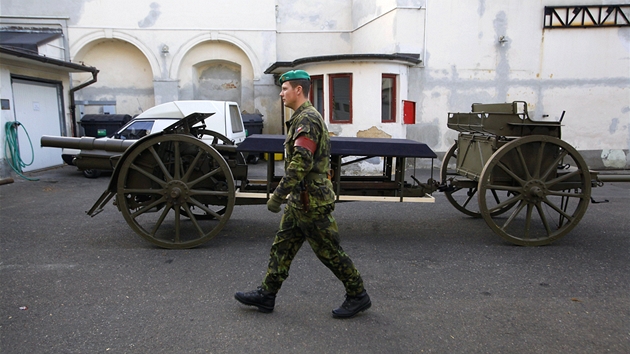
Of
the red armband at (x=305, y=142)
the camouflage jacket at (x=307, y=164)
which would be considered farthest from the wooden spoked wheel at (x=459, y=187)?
the red armband at (x=305, y=142)

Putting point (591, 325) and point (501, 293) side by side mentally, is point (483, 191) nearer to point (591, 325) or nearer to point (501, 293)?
point (501, 293)

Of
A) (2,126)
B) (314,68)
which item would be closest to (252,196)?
(314,68)

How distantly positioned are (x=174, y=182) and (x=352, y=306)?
8.56 feet

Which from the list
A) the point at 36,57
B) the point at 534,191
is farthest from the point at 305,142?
the point at 36,57

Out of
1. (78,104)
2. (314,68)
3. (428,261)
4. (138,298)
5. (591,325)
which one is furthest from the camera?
(78,104)

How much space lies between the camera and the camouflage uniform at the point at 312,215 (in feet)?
11.0

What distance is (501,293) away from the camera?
13.3ft

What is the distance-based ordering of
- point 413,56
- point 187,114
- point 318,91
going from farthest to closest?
point 413,56 → point 318,91 → point 187,114

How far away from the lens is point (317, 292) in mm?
4016

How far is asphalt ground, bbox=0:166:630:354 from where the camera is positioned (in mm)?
3221

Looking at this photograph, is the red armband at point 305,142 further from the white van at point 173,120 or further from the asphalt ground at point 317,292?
the white van at point 173,120

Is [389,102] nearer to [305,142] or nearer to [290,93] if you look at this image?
[290,93]

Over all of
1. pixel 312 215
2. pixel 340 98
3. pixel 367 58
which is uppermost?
pixel 367 58

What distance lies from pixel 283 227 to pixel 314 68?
921cm
